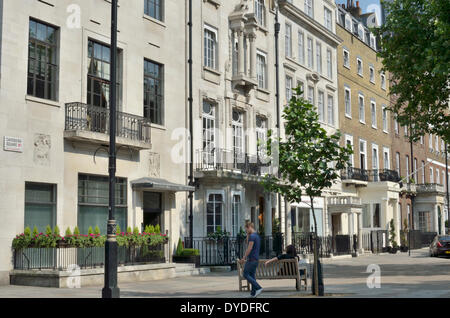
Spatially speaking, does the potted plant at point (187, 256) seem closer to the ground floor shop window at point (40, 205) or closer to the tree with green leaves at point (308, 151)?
the ground floor shop window at point (40, 205)

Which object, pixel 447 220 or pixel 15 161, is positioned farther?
pixel 447 220

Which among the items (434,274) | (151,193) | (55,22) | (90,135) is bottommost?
(434,274)

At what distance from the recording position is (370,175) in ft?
141

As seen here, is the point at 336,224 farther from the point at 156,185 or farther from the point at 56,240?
the point at 56,240

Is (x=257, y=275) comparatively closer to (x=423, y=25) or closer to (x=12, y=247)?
(x=12, y=247)

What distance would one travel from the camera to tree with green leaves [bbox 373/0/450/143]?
21.6 metres

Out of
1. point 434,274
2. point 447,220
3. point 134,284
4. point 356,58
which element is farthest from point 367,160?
point 134,284

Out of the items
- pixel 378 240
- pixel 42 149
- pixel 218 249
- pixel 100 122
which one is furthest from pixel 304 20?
pixel 42 149

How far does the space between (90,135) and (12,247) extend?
4143 millimetres

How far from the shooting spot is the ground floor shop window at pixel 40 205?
1811 cm

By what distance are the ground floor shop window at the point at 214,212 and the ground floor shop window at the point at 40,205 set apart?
27.0 ft

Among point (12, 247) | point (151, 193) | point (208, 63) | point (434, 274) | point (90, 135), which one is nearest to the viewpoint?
point (12, 247)

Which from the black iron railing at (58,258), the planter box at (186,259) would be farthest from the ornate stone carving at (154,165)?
the black iron railing at (58,258)

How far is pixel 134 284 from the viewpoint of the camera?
18.1 meters
